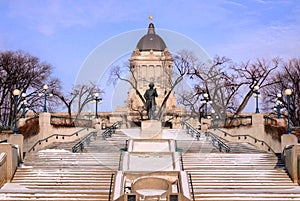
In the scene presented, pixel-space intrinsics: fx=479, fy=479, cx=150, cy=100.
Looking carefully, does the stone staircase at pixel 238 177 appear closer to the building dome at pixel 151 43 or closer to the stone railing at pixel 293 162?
the stone railing at pixel 293 162

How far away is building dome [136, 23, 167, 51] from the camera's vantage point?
9094 cm

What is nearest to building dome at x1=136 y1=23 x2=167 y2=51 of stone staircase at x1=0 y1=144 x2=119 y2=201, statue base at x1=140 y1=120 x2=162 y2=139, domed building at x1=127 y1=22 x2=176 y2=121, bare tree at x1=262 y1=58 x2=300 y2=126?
domed building at x1=127 y1=22 x2=176 y2=121

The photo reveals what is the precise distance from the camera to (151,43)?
9269 centimetres

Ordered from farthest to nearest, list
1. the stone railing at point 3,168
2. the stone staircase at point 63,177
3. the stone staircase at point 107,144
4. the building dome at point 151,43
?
1. the building dome at point 151,43
2. the stone staircase at point 107,144
3. the stone railing at point 3,168
4. the stone staircase at point 63,177

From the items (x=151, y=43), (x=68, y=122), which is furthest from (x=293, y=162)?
(x=151, y=43)

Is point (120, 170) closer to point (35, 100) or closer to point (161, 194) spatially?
point (161, 194)

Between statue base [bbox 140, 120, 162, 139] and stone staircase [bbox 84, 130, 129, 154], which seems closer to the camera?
stone staircase [bbox 84, 130, 129, 154]

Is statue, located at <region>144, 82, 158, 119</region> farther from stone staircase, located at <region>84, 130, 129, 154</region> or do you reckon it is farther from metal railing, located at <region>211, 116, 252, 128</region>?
metal railing, located at <region>211, 116, 252, 128</region>

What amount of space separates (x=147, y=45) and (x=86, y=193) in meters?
74.3

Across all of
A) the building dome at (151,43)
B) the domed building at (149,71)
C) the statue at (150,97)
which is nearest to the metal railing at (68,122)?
the statue at (150,97)

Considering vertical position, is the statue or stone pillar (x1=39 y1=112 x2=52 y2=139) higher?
the statue

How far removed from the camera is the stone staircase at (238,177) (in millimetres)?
19203

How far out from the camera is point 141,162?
23641mm

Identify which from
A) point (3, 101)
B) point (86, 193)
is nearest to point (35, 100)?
point (3, 101)
